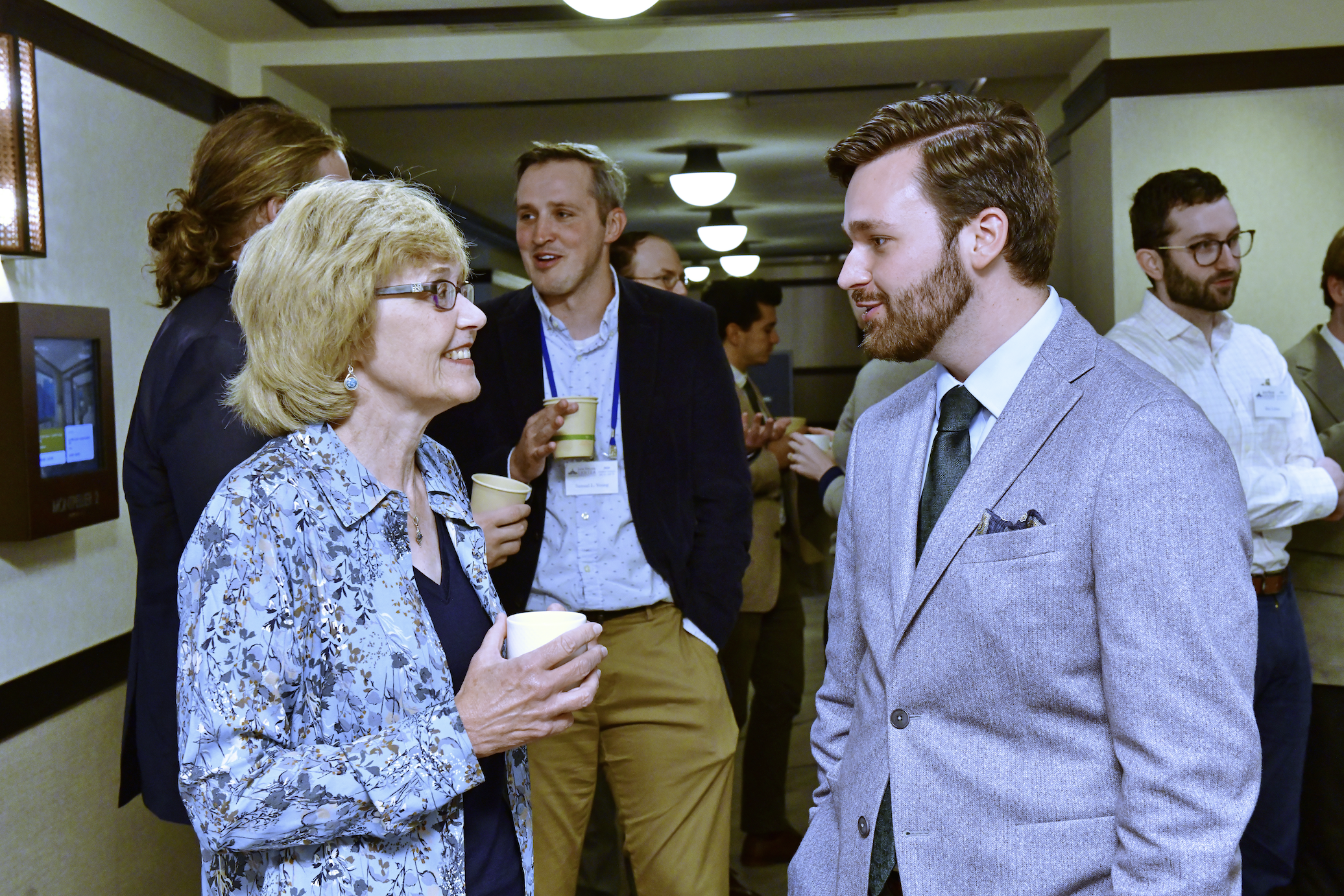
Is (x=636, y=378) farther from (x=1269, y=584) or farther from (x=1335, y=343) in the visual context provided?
(x=1335, y=343)

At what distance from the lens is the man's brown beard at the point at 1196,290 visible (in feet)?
8.74

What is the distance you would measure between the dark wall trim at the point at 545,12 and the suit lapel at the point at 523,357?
1.67 metres

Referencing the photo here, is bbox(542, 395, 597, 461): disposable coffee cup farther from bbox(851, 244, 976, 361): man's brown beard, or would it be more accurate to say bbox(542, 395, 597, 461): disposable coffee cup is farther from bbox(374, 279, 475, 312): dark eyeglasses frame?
bbox(851, 244, 976, 361): man's brown beard

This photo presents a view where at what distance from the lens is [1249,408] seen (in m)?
2.71

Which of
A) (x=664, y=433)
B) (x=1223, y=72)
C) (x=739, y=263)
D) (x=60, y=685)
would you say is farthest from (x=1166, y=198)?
(x=739, y=263)

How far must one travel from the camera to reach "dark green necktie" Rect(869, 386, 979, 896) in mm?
1271

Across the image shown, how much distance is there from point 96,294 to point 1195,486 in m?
2.89

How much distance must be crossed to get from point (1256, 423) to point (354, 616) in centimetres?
245

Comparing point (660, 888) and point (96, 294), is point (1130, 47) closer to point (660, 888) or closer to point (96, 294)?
point (660, 888)

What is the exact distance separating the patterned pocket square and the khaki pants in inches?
50.1

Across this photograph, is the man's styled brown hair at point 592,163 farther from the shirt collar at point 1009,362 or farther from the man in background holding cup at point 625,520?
the shirt collar at point 1009,362

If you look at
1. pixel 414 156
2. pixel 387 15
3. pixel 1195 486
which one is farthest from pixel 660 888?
pixel 414 156

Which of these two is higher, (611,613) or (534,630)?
(534,630)

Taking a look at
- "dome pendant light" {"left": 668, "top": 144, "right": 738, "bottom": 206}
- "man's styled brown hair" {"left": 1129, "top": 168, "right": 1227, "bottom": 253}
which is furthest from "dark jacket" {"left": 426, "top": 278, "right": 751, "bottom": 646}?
"dome pendant light" {"left": 668, "top": 144, "right": 738, "bottom": 206}
